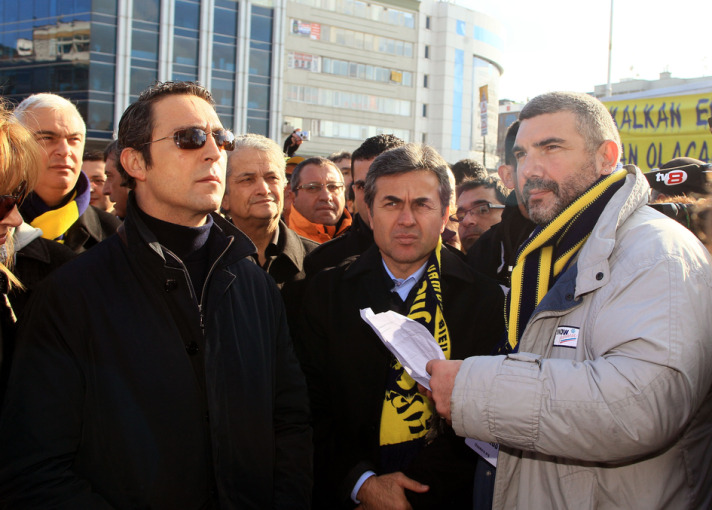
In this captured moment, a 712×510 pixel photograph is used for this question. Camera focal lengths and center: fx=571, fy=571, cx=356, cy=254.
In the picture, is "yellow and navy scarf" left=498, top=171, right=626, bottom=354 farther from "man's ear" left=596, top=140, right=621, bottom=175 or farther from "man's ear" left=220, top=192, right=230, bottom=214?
"man's ear" left=220, top=192, right=230, bottom=214

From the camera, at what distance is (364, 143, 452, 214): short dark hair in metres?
2.97

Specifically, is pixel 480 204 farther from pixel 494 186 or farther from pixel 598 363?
pixel 598 363

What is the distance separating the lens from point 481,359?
1.84 metres

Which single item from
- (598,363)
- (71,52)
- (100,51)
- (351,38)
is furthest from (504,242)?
(351,38)

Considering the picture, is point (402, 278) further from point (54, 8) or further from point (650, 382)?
point (54, 8)

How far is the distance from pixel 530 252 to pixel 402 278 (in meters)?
0.79

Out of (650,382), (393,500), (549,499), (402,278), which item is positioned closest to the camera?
(650,382)

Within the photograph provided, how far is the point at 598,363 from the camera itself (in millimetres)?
1695

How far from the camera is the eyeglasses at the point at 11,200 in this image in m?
2.17

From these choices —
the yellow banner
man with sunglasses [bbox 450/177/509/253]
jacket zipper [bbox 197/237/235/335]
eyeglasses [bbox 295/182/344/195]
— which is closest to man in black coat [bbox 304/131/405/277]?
eyeglasses [bbox 295/182/344/195]

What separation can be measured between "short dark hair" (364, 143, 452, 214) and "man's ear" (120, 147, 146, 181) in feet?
4.00

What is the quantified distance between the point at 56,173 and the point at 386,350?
228cm

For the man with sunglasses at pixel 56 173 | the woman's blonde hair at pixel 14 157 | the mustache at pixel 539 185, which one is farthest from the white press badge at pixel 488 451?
the man with sunglasses at pixel 56 173

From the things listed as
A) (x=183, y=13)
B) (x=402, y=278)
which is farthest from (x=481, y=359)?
(x=183, y=13)
